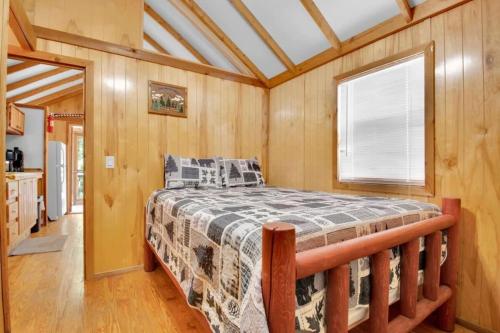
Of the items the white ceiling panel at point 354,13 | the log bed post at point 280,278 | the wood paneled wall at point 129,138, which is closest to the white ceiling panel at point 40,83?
the wood paneled wall at point 129,138

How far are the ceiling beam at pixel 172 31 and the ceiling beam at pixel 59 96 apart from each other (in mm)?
3653

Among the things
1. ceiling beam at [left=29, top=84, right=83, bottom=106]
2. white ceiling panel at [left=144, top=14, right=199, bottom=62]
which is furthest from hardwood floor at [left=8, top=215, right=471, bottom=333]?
ceiling beam at [left=29, top=84, right=83, bottom=106]

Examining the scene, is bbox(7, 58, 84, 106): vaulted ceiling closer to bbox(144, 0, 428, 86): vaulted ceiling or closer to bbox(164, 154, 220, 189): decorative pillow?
bbox(144, 0, 428, 86): vaulted ceiling

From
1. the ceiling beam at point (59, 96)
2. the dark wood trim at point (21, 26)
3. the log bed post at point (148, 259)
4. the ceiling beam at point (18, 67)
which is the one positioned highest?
the ceiling beam at point (59, 96)

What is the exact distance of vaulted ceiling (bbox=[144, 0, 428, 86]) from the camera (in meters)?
1.95

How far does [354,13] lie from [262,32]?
0.91 metres

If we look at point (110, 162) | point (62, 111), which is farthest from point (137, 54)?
point (62, 111)

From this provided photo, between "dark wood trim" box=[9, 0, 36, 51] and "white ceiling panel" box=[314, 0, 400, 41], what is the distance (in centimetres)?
211

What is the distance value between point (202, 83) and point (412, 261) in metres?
2.46

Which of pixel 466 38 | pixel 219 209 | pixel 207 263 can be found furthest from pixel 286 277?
pixel 466 38

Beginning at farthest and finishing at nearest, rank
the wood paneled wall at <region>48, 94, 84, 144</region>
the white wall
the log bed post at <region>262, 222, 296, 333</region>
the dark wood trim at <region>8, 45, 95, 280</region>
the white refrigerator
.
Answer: the wood paneled wall at <region>48, 94, 84, 144</region> < the white refrigerator < the white wall < the dark wood trim at <region>8, 45, 95, 280</region> < the log bed post at <region>262, 222, 296, 333</region>

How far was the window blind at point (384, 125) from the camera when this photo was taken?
5.82 ft

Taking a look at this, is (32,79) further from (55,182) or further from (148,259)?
(148,259)

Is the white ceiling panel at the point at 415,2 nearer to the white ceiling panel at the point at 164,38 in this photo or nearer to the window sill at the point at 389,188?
the window sill at the point at 389,188
